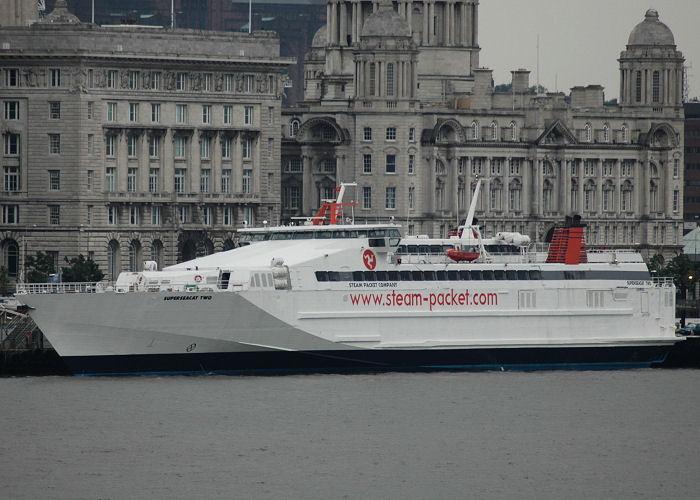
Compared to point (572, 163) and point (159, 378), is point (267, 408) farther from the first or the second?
point (572, 163)

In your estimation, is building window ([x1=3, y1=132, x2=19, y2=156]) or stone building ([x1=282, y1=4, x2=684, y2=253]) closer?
building window ([x1=3, y1=132, x2=19, y2=156])

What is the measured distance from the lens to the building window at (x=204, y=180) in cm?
14888

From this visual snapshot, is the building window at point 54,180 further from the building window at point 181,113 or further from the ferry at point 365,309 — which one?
the ferry at point 365,309

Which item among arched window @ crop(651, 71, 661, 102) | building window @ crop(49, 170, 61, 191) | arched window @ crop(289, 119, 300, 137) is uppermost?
arched window @ crop(651, 71, 661, 102)

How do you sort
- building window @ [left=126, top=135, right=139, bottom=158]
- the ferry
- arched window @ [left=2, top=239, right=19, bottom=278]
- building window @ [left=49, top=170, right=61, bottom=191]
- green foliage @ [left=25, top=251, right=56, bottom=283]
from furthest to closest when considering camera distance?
building window @ [left=126, top=135, right=139, bottom=158] < building window @ [left=49, top=170, right=61, bottom=191] < arched window @ [left=2, top=239, right=19, bottom=278] < green foliage @ [left=25, top=251, right=56, bottom=283] < the ferry

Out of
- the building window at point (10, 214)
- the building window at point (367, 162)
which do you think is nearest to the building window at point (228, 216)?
the building window at point (367, 162)

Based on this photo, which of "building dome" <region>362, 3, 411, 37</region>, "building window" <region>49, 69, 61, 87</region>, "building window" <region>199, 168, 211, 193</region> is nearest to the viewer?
"building window" <region>49, 69, 61, 87</region>

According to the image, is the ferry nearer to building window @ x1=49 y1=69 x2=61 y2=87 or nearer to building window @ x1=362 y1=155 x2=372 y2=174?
building window @ x1=49 y1=69 x2=61 y2=87

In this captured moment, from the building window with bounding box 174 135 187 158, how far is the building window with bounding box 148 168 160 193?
5.85 ft

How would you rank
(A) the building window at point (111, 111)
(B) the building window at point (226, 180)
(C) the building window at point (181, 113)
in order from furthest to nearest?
(B) the building window at point (226, 180) < (C) the building window at point (181, 113) < (A) the building window at point (111, 111)

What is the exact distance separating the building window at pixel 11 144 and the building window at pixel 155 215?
8840 mm

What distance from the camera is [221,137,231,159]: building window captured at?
150 metres

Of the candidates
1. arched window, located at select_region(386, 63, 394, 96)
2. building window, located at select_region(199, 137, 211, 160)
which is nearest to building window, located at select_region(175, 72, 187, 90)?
building window, located at select_region(199, 137, 211, 160)

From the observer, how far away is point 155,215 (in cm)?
14688
